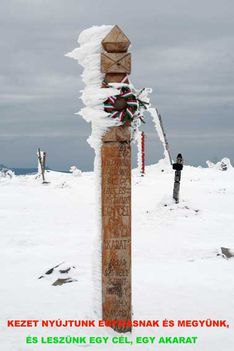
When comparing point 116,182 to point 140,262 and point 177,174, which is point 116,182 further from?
point 177,174

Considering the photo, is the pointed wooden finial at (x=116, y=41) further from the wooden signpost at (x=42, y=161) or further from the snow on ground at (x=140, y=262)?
the wooden signpost at (x=42, y=161)

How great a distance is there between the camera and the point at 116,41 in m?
4.46

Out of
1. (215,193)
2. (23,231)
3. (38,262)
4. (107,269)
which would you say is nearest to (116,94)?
(107,269)

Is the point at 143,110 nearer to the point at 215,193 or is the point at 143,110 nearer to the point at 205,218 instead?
the point at 205,218

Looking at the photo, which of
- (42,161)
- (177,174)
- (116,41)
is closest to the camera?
(116,41)

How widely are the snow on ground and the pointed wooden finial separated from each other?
1.82m

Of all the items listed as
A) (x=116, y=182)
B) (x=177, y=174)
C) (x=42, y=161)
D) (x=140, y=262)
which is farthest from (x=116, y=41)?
(x=42, y=161)

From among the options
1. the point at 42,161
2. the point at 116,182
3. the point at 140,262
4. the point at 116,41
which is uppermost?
the point at 116,41

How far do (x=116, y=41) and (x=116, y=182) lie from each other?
1.30 meters

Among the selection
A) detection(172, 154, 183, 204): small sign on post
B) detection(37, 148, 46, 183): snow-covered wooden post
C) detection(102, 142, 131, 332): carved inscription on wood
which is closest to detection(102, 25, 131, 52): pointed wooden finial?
detection(102, 142, 131, 332): carved inscription on wood

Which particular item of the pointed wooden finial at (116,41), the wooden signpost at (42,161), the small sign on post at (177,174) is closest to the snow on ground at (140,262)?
the small sign on post at (177,174)

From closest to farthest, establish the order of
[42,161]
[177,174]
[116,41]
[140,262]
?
[116,41]
[140,262]
[177,174]
[42,161]

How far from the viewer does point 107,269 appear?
4609 millimetres

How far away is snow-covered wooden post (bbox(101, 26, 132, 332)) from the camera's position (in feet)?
14.7
